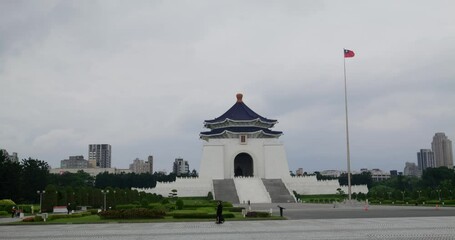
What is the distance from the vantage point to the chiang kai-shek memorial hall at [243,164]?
4809 centimetres

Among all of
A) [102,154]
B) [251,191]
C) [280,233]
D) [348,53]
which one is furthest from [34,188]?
[102,154]

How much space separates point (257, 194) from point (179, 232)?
30567 mm

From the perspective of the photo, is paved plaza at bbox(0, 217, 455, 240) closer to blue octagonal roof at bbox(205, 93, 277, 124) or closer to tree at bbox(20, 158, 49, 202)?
tree at bbox(20, 158, 49, 202)

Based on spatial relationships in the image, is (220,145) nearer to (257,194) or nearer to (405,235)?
(257,194)

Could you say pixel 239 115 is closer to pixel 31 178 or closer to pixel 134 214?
pixel 31 178

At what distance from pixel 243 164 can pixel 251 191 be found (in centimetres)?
1864

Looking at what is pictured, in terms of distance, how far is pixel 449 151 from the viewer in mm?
142250

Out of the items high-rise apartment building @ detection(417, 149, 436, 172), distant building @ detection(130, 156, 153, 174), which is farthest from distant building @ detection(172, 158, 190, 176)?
high-rise apartment building @ detection(417, 149, 436, 172)

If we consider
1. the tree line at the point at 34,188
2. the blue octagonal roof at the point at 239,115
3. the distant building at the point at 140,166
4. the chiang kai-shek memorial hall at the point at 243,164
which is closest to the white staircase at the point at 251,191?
the chiang kai-shek memorial hall at the point at 243,164

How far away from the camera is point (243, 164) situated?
63.3 m

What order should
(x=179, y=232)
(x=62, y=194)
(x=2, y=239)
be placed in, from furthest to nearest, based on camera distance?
(x=62, y=194) → (x=179, y=232) → (x=2, y=239)

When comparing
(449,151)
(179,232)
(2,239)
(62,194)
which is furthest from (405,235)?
(449,151)

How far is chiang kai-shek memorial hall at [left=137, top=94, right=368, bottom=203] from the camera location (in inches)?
1893

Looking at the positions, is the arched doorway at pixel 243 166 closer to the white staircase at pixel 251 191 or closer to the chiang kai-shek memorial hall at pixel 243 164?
the chiang kai-shek memorial hall at pixel 243 164
